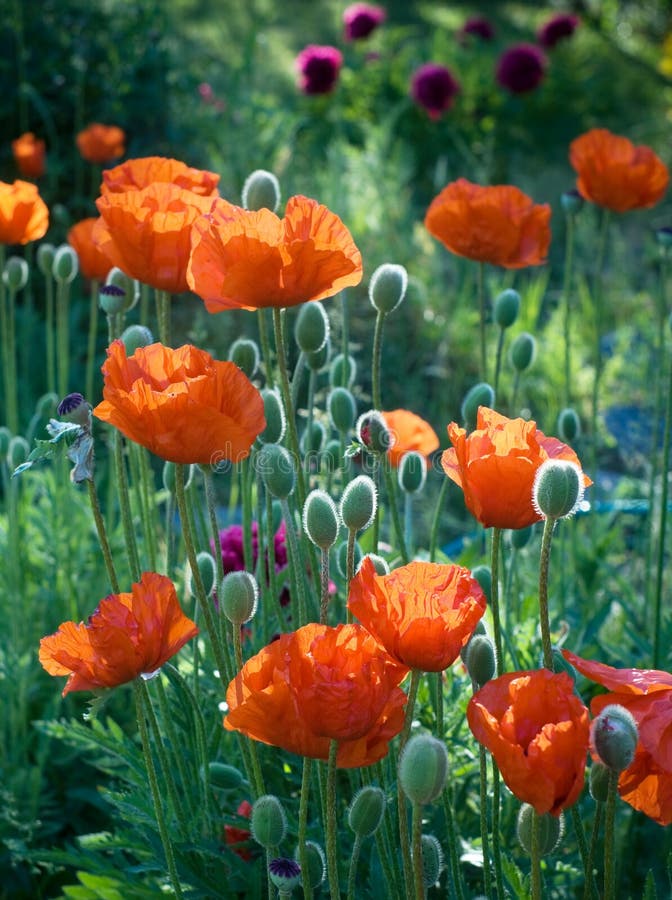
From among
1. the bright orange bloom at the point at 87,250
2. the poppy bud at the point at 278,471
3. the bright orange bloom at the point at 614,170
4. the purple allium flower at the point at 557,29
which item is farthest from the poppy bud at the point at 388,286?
the purple allium flower at the point at 557,29

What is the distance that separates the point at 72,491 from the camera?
2459 millimetres

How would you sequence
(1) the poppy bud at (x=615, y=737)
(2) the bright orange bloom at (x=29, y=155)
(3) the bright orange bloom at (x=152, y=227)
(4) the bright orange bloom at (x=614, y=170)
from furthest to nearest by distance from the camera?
(2) the bright orange bloom at (x=29, y=155) < (4) the bright orange bloom at (x=614, y=170) < (3) the bright orange bloom at (x=152, y=227) < (1) the poppy bud at (x=615, y=737)

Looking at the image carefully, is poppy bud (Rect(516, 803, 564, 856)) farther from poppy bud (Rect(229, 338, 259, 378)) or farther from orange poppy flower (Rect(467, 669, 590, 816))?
poppy bud (Rect(229, 338, 259, 378))

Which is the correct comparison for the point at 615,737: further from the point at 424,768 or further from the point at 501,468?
the point at 501,468

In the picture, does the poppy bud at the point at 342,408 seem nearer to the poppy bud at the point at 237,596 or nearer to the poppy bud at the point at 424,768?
the poppy bud at the point at 237,596

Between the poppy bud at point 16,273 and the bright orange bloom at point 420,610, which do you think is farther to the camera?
the poppy bud at point 16,273

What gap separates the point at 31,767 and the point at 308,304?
998 millimetres

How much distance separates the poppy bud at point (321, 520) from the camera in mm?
1282

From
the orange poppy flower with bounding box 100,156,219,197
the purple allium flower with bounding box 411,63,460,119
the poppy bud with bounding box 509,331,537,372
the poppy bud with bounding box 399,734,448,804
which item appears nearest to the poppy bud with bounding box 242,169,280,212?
the orange poppy flower with bounding box 100,156,219,197

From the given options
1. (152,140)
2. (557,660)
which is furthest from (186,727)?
(152,140)

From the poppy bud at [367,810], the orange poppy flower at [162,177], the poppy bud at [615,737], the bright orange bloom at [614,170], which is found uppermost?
the bright orange bloom at [614,170]

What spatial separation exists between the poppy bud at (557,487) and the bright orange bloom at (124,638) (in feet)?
1.13

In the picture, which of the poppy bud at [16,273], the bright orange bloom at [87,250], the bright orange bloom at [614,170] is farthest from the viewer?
the bright orange bloom at [87,250]

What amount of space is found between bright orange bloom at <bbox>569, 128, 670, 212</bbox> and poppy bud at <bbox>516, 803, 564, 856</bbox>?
1.42 m
